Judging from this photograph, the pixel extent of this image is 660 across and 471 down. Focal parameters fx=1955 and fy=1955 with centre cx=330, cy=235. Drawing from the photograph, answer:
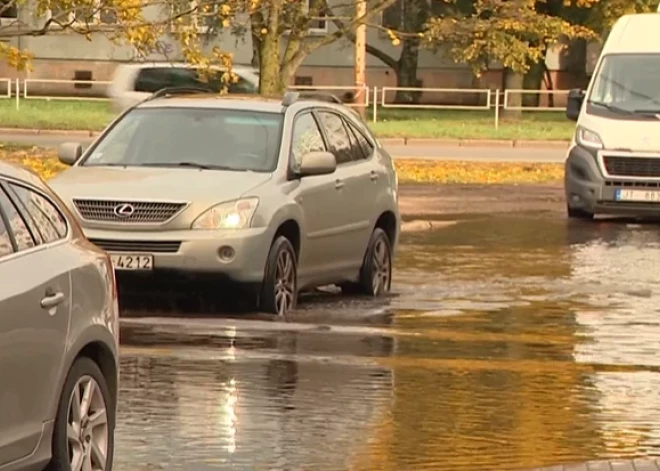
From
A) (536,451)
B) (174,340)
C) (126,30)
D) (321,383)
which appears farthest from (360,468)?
(126,30)

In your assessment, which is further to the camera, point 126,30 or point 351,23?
point 351,23

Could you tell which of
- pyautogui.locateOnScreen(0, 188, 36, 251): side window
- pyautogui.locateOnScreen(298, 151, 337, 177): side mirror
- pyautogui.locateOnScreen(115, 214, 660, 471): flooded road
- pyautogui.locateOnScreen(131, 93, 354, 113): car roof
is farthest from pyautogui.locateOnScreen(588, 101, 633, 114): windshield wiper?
pyautogui.locateOnScreen(0, 188, 36, 251): side window

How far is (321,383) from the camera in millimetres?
10703

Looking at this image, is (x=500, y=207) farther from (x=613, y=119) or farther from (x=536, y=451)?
(x=536, y=451)

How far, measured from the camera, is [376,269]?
51.4ft

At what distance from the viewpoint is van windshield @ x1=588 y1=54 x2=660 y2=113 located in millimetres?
23375

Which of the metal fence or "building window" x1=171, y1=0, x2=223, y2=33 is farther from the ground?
"building window" x1=171, y1=0, x2=223, y2=33

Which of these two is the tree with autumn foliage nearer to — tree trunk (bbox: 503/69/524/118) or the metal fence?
tree trunk (bbox: 503/69/524/118)

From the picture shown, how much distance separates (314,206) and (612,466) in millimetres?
6314

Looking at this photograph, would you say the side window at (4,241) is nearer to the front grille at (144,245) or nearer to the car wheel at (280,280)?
the front grille at (144,245)

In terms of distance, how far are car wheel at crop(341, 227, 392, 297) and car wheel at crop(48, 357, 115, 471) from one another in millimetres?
7922

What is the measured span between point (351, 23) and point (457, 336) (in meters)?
20.9

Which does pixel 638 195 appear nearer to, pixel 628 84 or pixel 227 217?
pixel 628 84

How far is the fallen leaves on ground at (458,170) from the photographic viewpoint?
103ft
